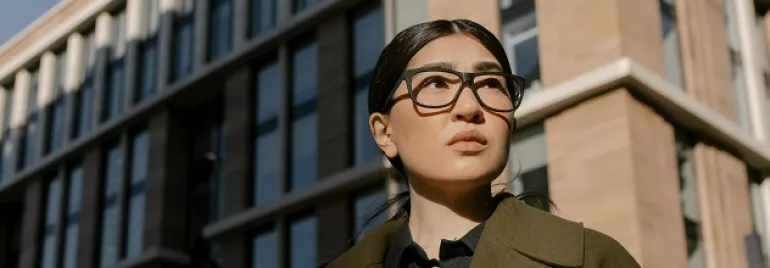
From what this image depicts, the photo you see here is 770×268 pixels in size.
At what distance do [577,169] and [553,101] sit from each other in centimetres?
115

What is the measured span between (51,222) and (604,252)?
2921 cm

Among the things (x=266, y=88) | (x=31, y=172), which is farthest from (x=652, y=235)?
(x=31, y=172)

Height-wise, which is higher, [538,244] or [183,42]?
[183,42]

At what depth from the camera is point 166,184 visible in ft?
86.0

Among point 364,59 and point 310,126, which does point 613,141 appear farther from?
point 310,126

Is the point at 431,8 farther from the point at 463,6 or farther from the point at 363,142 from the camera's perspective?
the point at 363,142

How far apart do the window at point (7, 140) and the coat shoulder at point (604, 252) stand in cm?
3165

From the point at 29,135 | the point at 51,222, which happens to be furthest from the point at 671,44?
the point at 29,135

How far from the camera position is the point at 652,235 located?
1555cm

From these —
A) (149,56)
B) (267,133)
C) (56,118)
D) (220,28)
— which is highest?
(149,56)

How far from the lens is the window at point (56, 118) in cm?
3056

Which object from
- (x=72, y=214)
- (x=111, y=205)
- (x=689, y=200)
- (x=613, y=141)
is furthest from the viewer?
(x=72, y=214)

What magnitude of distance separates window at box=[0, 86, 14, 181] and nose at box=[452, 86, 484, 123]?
31.5 meters

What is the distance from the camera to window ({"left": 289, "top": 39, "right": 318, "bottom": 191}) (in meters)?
21.9
